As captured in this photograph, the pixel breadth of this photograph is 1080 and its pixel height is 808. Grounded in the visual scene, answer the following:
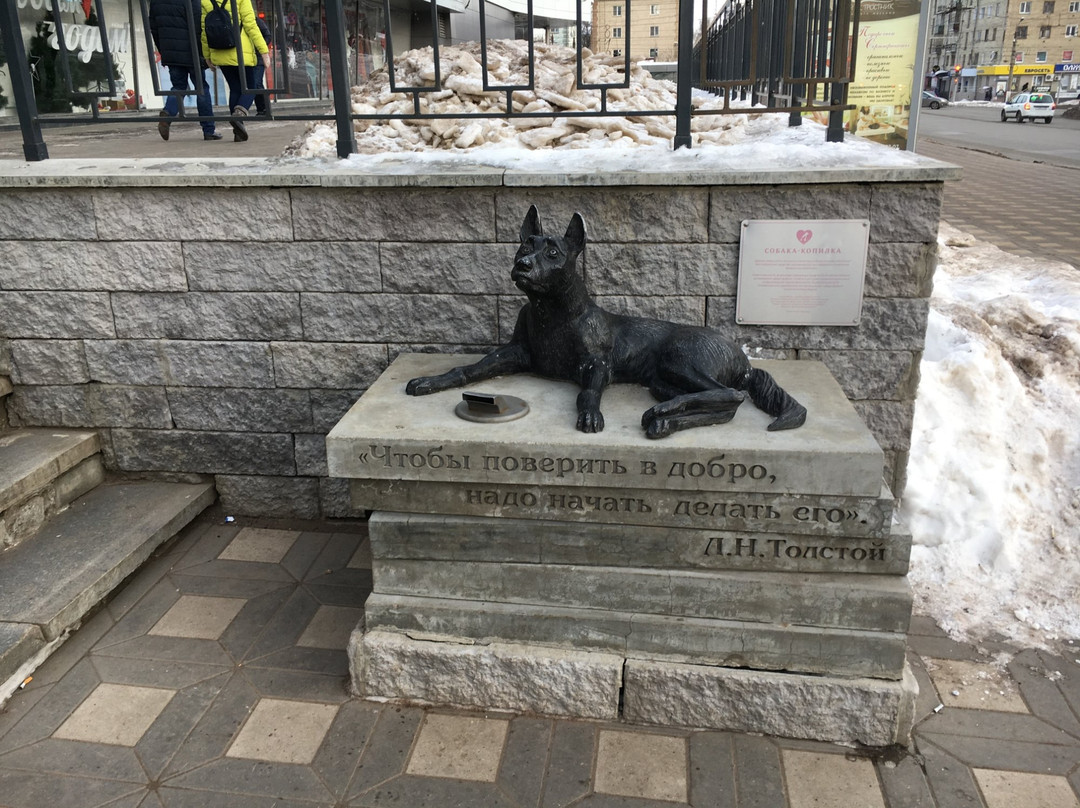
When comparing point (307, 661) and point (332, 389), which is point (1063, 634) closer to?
point (307, 661)

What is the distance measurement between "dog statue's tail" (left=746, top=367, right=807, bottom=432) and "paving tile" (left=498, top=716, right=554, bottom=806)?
1.42 metres

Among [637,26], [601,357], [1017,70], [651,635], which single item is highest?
[1017,70]

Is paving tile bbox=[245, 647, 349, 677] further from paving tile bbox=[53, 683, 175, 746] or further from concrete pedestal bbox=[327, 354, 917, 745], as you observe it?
paving tile bbox=[53, 683, 175, 746]

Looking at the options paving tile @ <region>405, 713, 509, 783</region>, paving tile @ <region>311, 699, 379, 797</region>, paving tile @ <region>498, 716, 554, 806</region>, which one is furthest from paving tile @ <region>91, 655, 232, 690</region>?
paving tile @ <region>498, 716, 554, 806</region>

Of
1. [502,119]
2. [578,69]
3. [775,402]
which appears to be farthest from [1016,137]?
[775,402]

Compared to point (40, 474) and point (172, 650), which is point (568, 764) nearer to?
point (172, 650)

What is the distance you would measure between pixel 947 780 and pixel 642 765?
1.04 meters

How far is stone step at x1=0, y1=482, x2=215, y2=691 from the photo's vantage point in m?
3.46

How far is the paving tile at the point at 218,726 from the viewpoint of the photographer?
2951 mm

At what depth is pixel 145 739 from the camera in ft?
10.0

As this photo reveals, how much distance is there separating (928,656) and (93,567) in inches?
147

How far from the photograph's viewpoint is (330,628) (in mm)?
3709

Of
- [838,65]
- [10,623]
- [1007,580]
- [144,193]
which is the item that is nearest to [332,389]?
[144,193]

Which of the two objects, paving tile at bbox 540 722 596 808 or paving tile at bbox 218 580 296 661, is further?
paving tile at bbox 218 580 296 661
